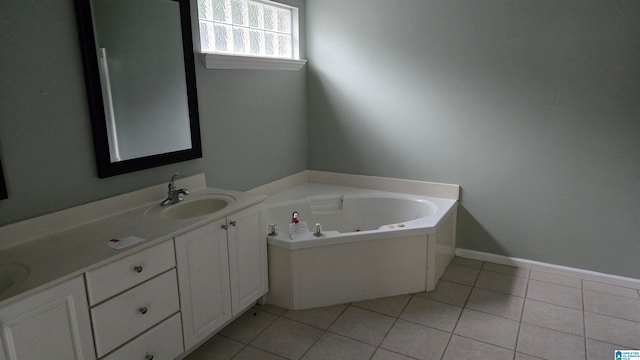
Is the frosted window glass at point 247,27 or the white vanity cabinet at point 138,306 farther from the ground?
the frosted window glass at point 247,27

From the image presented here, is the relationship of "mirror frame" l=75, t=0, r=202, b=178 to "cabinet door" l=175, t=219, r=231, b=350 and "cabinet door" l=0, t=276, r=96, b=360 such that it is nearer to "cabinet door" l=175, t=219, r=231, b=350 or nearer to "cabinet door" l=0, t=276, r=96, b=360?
"cabinet door" l=175, t=219, r=231, b=350

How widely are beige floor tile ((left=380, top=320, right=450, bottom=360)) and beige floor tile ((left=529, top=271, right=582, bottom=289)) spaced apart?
1068 mm

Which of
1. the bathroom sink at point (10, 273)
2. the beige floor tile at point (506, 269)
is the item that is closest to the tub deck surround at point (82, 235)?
the bathroom sink at point (10, 273)

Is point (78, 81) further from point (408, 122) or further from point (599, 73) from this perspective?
point (599, 73)

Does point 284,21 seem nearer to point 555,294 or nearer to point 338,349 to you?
point 338,349

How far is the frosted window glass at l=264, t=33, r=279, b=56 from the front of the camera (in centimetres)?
324

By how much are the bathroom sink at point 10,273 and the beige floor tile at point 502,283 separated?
8.54 ft

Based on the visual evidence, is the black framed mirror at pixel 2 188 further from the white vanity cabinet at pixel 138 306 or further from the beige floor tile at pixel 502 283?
the beige floor tile at pixel 502 283

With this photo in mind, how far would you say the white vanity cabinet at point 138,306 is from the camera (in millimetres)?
1597

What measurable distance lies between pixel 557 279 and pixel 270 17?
2.88 m

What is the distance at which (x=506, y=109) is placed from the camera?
299 centimetres

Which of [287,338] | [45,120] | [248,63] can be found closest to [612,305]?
[287,338]

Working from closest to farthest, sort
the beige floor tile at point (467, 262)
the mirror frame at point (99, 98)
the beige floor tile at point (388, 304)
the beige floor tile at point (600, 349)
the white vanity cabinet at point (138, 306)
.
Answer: the white vanity cabinet at point (138, 306)
the mirror frame at point (99, 98)
the beige floor tile at point (600, 349)
the beige floor tile at point (388, 304)
the beige floor tile at point (467, 262)

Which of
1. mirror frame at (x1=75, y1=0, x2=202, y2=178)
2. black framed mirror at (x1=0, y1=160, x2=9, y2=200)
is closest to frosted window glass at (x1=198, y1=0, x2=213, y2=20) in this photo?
mirror frame at (x1=75, y1=0, x2=202, y2=178)
